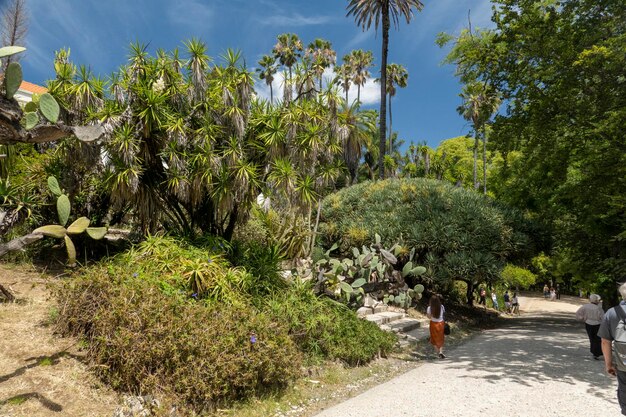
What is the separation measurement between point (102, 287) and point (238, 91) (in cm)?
455

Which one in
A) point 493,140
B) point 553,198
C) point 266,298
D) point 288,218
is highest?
point 493,140

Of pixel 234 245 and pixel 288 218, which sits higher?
pixel 288 218

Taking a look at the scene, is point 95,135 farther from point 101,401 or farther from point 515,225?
point 515,225

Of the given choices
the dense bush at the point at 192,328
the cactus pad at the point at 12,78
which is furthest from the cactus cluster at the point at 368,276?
the cactus pad at the point at 12,78

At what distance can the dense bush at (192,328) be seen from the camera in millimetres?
4621

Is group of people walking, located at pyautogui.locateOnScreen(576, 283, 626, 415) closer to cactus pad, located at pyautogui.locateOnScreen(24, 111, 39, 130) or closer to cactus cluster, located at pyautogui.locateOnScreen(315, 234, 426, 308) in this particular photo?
cactus cluster, located at pyautogui.locateOnScreen(315, 234, 426, 308)

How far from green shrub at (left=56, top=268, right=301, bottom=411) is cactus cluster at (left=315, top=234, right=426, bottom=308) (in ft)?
12.2

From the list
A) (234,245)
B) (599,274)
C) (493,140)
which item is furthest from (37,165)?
(599,274)

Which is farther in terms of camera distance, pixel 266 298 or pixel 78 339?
pixel 266 298

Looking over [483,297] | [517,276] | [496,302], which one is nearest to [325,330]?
[483,297]

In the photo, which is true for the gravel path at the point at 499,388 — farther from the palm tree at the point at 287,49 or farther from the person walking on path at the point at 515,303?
the palm tree at the point at 287,49

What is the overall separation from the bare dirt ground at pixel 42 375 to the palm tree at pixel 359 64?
132 ft

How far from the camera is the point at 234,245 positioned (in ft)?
29.3

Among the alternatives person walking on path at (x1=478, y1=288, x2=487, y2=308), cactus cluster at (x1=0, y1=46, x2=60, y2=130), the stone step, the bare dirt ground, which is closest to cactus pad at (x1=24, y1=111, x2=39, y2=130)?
cactus cluster at (x1=0, y1=46, x2=60, y2=130)
